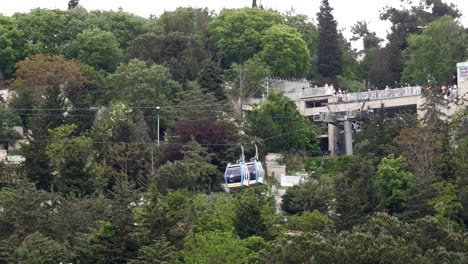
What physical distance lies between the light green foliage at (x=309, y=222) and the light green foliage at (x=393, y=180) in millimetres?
5678

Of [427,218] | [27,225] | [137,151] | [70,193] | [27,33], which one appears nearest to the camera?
[427,218]

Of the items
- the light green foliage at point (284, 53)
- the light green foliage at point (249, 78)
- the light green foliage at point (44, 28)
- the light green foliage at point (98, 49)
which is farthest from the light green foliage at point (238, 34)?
the light green foliage at point (44, 28)

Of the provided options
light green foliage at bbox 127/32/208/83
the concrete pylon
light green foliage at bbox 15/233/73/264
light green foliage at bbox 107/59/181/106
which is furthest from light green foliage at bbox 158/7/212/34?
light green foliage at bbox 15/233/73/264

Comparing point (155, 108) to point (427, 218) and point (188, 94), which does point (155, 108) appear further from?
point (427, 218)

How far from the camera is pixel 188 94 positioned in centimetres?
9369

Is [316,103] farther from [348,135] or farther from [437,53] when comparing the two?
[437,53]

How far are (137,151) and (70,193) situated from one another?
29.7 feet

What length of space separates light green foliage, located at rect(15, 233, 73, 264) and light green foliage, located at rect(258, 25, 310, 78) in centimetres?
3816

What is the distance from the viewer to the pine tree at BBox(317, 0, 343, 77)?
106375 mm

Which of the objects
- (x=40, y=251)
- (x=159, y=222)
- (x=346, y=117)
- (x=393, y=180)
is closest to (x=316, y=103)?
(x=346, y=117)

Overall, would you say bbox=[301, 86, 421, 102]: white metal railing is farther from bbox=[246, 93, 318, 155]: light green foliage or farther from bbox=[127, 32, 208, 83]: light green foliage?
bbox=[127, 32, 208, 83]: light green foliage

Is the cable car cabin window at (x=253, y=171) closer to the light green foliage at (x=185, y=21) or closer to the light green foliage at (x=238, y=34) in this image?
the light green foliage at (x=238, y=34)

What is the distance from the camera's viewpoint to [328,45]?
107 meters

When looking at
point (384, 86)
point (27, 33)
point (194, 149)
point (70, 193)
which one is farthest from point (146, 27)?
point (70, 193)
